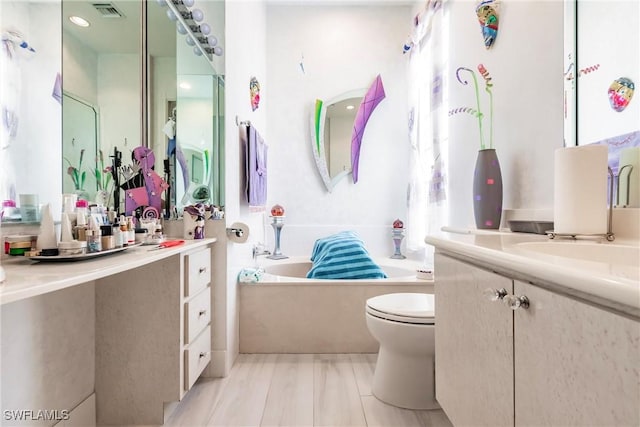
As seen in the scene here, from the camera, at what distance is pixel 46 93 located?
3.81ft

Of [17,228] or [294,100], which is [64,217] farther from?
[294,100]

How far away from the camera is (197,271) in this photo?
1.58 m

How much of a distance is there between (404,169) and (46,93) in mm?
2798

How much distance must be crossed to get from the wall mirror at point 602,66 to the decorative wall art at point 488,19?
52 centimetres

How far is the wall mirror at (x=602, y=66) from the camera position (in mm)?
954

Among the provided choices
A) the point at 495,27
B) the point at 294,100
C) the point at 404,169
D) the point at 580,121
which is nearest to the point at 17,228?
the point at 580,121

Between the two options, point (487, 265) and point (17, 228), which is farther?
point (17, 228)

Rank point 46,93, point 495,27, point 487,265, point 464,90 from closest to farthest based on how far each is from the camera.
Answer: point 487,265
point 46,93
point 495,27
point 464,90

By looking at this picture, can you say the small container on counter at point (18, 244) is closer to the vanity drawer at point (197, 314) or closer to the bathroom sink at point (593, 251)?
the vanity drawer at point (197, 314)

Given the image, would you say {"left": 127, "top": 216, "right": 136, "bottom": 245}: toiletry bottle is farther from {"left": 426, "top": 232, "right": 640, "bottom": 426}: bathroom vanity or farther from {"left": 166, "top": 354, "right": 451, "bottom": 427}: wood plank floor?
{"left": 426, "top": 232, "right": 640, "bottom": 426}: bathroom vanity

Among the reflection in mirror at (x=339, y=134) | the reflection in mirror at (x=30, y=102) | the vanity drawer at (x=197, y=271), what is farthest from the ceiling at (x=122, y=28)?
the reflection in mirror at (x=339, y=134)

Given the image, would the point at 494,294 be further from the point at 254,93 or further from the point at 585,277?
the point at 254,93

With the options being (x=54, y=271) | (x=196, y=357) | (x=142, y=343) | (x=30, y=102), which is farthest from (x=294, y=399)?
(x=30, y=102)

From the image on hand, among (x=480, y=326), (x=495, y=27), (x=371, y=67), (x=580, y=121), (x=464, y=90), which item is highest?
(x=371, y=67)
